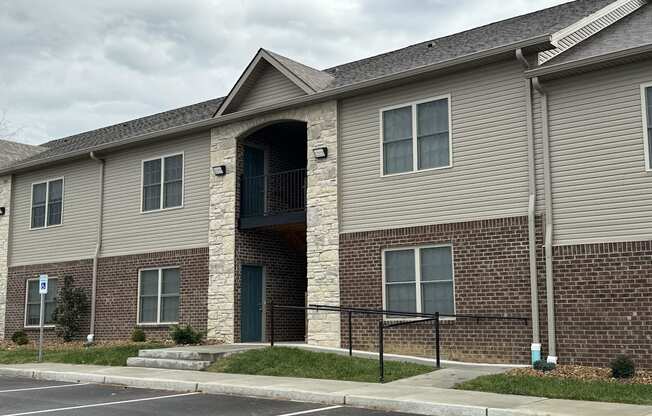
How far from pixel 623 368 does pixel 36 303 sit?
18.8m

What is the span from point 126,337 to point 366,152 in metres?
9.30

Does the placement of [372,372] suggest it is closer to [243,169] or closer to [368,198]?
[368,198]

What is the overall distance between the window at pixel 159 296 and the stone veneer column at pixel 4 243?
6.61 metres

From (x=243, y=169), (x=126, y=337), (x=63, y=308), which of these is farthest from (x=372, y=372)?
(x=63, y=308)

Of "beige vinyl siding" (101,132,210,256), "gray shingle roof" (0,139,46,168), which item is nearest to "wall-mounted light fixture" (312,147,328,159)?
"beige vinyl siding" (101,132,210,256)

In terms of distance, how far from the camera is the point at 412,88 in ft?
54.2

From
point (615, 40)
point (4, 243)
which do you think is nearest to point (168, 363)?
point (615, 40)

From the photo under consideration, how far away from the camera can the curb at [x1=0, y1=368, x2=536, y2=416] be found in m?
9.82

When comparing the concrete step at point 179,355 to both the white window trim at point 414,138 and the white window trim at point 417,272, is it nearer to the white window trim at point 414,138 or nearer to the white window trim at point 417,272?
the white window trim at point 417,272

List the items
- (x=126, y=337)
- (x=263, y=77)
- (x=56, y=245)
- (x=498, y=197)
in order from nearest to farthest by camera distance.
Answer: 1. (x=498, y=197)
2. (x=263, y=77)
3. (x=126, y=337)
4. (x=56, y=245)

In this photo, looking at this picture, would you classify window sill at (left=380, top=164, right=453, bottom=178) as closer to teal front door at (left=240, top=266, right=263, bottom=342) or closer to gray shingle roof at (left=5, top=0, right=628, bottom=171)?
gray shingle roof at (left=5, top=0, right=628, bottom=171)

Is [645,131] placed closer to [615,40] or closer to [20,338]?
[615,40]

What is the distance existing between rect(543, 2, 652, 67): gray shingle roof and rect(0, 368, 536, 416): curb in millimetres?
7496

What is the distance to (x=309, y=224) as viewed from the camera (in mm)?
18031
